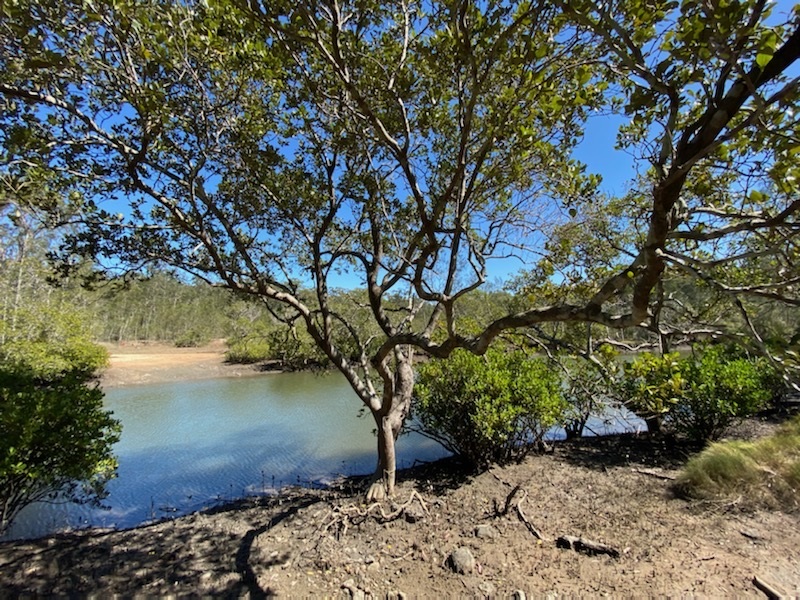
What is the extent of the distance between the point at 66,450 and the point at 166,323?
43.5 m

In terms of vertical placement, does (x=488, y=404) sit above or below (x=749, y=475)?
above

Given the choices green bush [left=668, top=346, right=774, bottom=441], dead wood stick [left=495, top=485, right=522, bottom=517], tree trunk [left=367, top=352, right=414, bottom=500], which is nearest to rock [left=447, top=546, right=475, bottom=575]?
dead wood stick [left=495, top=485, right=522, bottom=517]

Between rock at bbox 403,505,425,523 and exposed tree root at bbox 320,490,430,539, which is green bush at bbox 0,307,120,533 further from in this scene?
rock at bbox 403,505,425,523

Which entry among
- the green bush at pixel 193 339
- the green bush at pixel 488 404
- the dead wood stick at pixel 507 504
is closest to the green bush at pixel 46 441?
the green bush at pixel 488 404

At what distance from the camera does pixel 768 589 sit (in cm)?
267

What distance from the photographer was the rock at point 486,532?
11.8 feet

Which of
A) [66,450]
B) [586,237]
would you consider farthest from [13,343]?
[586,237]

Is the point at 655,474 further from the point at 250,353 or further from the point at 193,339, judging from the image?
the point at 193,339

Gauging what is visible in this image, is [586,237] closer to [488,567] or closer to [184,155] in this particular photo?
[488,567]

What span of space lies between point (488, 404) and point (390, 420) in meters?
1.23

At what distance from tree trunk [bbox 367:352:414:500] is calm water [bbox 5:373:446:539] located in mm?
2076

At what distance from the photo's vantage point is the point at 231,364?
25.3 meters

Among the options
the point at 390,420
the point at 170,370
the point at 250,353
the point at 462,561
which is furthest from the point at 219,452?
the point at 250,353

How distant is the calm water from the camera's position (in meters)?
5.40
